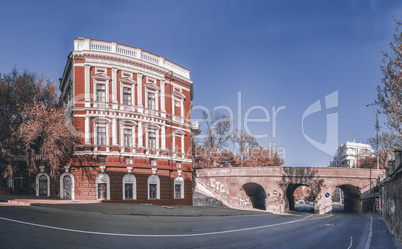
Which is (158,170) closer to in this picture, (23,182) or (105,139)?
(105,139)

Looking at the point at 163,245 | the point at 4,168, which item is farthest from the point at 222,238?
the point at 4,168

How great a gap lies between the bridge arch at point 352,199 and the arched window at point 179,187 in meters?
19.8

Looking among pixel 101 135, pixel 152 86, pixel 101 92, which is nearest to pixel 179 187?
pixel 101 135

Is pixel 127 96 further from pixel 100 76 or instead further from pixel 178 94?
pixel 178 94

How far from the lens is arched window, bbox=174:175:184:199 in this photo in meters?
33.3

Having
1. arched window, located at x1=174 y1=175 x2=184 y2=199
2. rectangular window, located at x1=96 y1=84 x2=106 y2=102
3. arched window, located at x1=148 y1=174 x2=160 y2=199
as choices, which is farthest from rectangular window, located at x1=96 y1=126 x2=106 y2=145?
arched window, located at x1=174 y1=175 x2=184 y2=199

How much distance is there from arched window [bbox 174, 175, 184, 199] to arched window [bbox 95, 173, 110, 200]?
767cm

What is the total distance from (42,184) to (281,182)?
24.7m

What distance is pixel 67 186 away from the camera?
26969 mm

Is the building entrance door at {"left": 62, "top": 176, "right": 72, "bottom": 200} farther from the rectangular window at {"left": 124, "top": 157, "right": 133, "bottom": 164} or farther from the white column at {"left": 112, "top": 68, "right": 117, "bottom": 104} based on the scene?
the white column at {"left": 112, "top": 68, "right": 117, "bottom": 104}

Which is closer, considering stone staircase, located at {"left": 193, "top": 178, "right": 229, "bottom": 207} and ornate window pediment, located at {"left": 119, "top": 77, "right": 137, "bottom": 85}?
ornate window pediment, located at {"left": 119, "top": 77, "right": 137, "bottom": 85}

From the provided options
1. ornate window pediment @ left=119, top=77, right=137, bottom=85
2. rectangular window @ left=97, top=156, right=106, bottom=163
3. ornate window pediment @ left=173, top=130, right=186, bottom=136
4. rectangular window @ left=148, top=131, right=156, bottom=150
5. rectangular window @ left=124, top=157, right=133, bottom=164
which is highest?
ornate window pediment @ left=119, top=77, right=137, bottom=85

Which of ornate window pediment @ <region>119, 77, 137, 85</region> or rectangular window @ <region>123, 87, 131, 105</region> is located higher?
ornate window pediment @ <region>119, 77, 137, 85</region>

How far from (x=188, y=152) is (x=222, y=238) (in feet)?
73.0
